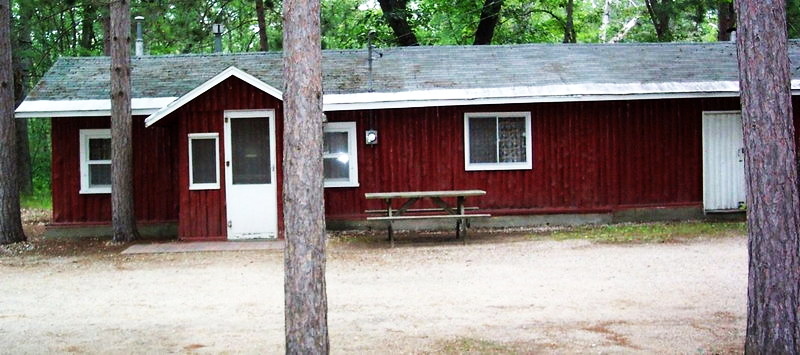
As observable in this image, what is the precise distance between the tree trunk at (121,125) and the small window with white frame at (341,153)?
3661mm

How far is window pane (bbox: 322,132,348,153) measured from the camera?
655 inches

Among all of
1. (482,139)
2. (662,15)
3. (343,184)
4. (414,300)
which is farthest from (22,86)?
(414,300)

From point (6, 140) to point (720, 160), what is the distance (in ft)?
44.3

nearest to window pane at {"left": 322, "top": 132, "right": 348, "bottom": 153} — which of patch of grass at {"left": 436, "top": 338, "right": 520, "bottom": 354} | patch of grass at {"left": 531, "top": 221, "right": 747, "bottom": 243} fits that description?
patch of grass at {"left": 531, "top": 221, "right": 747, "bottom": 243}

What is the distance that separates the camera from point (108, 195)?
54.9 feet

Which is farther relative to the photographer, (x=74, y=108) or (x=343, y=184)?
(x=343, y=184)

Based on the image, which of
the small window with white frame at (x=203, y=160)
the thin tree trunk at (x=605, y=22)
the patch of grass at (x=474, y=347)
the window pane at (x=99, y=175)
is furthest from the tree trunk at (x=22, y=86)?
the thin tree trunk at (x=605, y=22)

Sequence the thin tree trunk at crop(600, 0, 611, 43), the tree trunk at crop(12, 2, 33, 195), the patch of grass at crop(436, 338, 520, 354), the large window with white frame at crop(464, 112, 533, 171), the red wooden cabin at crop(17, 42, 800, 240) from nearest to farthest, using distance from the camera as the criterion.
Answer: the patch of grass at crop(436, 338, 520, 354) < the red wooden cabin at crop(17, 42, 800, 240) < the large window with white frame at crop(464, 112, 533, 171) < the tree trunk at crop(12, 2, 33, 195) < the thin tree trunk at crop(600, 0, 611, 43)

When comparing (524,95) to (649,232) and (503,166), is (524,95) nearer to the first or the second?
(503,166)

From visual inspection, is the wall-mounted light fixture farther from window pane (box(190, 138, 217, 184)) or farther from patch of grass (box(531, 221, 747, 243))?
patch of grass (box(531, 221, 747, 243))

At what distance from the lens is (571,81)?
657 inches

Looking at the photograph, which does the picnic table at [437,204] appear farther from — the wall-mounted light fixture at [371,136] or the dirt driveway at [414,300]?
the wall-mounted light fixture at [371,136]

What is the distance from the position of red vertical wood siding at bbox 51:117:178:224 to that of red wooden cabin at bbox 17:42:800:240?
0.02 metres

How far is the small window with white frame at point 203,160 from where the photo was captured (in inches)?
603
